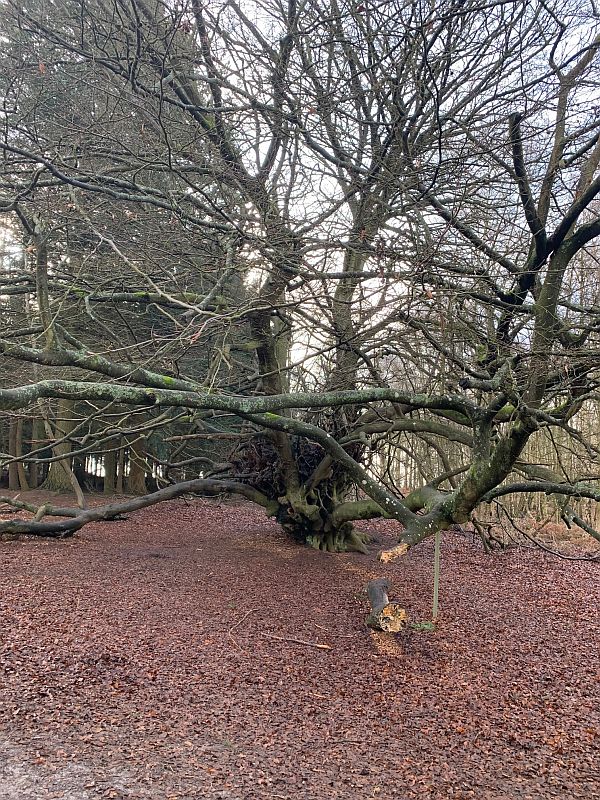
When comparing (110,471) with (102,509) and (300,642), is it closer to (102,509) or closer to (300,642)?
(102,509)

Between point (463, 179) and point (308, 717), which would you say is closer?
point (308, 717)

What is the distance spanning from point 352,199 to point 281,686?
426 centimetres

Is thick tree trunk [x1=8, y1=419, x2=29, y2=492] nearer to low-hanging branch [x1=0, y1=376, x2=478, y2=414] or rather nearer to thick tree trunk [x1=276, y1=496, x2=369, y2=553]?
thick tree trunk [x1=276, y1=496, x2=369, y2=553]

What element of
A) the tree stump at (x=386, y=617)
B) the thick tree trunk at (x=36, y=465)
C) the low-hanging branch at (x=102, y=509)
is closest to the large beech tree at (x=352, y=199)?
the tree stump at (x=386, y=617)

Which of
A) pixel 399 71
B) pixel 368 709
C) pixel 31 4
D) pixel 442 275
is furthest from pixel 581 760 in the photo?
pixel 31 4

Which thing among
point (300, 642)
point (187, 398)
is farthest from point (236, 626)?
point (187, 398)

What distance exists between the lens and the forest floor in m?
2.78

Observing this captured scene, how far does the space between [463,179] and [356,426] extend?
129 inches

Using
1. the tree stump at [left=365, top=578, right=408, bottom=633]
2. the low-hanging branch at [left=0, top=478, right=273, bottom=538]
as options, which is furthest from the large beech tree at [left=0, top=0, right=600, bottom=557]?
the low-hanging branch at [left=0, top=478, right=273, bottom=538]

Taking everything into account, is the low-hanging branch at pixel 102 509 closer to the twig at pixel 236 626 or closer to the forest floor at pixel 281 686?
the forest floor at pixel 281 686

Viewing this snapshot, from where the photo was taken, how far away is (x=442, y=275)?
4.32 metres

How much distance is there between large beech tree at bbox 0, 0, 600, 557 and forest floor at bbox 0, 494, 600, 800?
3.30 ft

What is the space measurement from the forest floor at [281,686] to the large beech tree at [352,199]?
3.30 feet

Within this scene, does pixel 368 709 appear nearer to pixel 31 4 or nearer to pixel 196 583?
pixel 196 583
